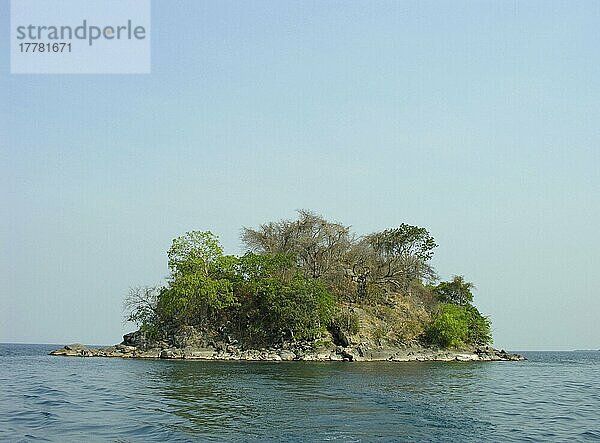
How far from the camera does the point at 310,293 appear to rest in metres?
69.8

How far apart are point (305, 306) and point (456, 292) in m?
34.8

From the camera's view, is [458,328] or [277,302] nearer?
[277,302]

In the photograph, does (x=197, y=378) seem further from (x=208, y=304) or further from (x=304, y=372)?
(x=208, y=304)

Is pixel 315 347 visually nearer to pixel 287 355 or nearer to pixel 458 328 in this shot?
pixel 287 355

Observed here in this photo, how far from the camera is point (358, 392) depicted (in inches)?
1367

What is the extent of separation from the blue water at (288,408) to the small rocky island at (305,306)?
23320 millimetres

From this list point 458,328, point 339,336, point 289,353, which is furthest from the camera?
point 458,328

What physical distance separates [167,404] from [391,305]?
2298 inches

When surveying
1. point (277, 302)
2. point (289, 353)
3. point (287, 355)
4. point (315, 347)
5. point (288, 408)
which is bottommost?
point (287, 355)

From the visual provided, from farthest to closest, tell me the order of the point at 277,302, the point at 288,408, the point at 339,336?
the point at 339,336 → the point at 277,302 → the point at 288,408

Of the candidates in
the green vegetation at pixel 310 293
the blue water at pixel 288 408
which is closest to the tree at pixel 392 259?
the green vegetation at pixel 310 293

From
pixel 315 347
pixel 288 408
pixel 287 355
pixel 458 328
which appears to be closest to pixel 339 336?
pixel 315 347

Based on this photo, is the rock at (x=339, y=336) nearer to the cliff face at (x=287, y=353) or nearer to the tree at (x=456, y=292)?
the cliff face at (x=287, y=353)

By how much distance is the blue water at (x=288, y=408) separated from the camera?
2195cm
